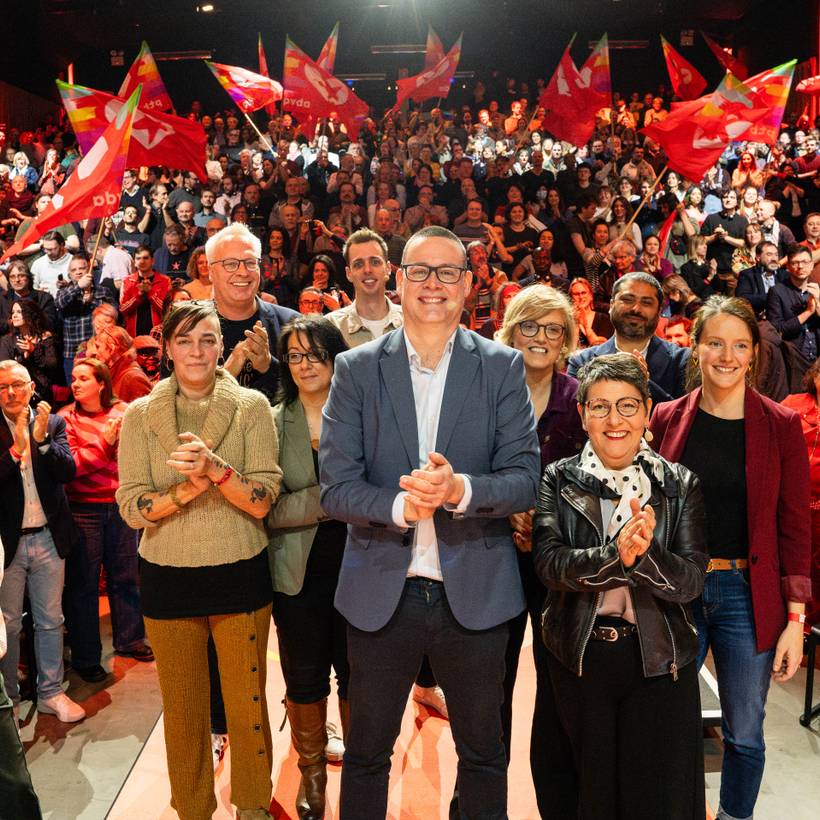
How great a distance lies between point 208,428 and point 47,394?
480cm

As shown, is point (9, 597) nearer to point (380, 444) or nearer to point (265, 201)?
point (380, 444)

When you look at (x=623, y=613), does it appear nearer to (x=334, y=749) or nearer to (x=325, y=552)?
(x=325, y=552)

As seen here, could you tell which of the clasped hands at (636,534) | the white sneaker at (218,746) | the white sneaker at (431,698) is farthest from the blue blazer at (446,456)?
the white sneaker at (431,698)

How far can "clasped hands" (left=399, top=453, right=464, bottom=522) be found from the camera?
214 centimetres

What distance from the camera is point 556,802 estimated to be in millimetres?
2736

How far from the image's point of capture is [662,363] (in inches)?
147

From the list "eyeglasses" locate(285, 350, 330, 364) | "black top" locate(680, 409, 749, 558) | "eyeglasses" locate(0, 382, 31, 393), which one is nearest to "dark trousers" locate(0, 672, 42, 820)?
"eyeglasses" locate(285, 350, 330, 364)

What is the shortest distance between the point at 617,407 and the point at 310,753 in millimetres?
1751

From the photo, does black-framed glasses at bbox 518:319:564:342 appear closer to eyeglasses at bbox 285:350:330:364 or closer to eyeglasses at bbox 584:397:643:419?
eyeglasses at bbox 584:397:643:419

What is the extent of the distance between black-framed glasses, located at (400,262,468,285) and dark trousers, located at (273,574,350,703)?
1.23 metres

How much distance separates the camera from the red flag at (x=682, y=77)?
12.6 m

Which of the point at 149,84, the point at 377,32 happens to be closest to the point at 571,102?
the point at 149,84

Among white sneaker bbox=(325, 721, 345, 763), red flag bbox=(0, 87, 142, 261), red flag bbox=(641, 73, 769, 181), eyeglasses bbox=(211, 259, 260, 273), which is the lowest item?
white sneaker bbox=(325, 721, 345, 763)

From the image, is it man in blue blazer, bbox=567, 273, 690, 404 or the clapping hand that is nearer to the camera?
man in blue blazer, bbox=567, 273, 690, 404
